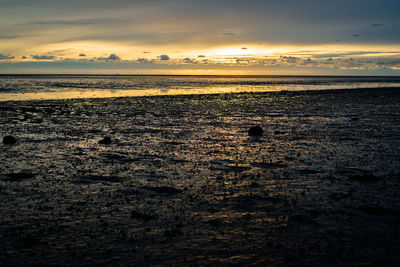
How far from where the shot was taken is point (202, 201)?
34.8 ft

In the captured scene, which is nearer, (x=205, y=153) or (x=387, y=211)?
(x=387, y=211)

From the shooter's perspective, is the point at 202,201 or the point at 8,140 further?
the point at 8,140

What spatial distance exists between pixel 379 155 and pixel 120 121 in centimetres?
2147

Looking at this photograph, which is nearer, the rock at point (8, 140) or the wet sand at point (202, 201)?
the wet sand at point (202, 201)

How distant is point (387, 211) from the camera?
9.51 meters

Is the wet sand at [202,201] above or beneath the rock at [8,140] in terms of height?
beneath

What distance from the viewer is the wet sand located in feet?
24.7

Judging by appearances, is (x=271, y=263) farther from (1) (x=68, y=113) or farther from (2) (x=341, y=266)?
(1) (x=68, y=113)

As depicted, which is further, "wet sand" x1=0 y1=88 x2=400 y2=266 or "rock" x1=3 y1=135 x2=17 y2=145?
"rock" x1=3 y1=135 x2=17 y2=145

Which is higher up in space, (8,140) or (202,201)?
(8,140)

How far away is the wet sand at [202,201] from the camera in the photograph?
754 cm

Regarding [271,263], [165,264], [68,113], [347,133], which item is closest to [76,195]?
[165,264]

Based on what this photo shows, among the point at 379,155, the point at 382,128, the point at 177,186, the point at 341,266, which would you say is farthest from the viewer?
the point at 382,128

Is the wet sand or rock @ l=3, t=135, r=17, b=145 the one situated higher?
rock @ l=3, t=135, r=17, b=145
